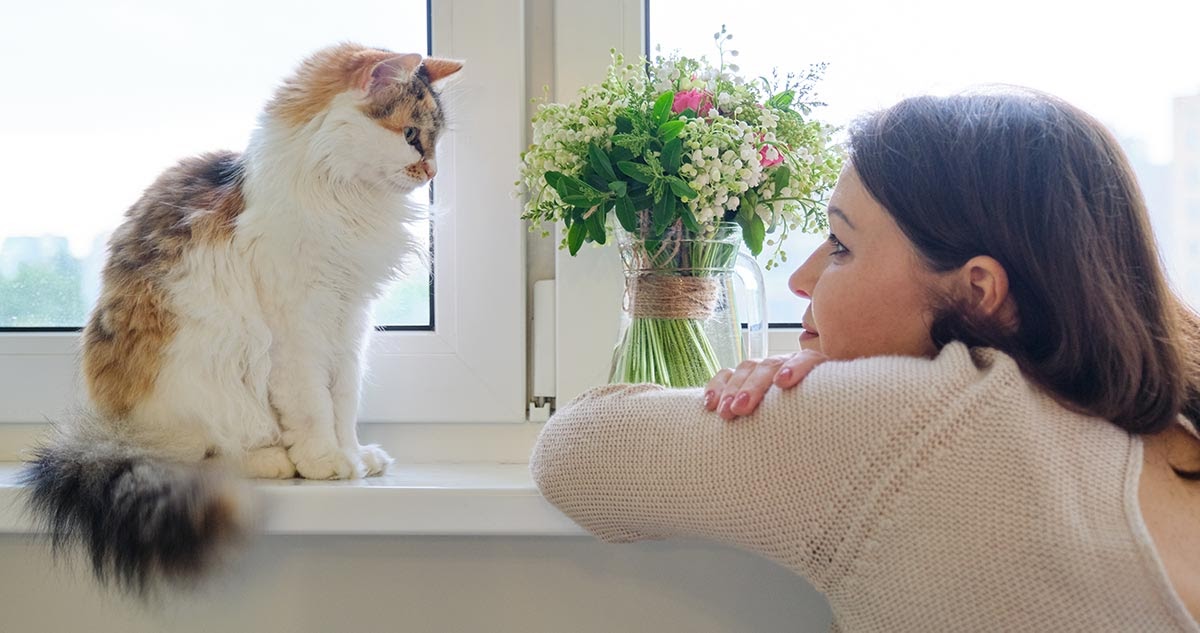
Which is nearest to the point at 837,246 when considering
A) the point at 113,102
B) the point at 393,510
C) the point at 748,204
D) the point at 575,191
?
the point at 748,204

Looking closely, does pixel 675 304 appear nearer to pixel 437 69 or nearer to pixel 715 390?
pixel 715 390

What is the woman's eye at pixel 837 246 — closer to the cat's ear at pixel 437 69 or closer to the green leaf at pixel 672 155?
the green leaf at pixel 672 155

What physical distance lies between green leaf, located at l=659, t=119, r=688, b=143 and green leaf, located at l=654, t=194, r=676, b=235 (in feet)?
0.18

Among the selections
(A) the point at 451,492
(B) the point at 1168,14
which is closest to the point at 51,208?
(A) the point at 451,492

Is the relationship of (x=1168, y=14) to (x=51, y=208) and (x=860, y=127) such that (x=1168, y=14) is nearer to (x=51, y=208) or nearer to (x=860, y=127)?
(x=860, y=127)

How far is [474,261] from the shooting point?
1.13 meters

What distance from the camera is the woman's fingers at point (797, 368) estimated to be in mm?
700

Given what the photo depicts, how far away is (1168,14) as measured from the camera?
117 cm

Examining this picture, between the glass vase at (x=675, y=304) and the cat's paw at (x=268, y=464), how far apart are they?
13.3 inches

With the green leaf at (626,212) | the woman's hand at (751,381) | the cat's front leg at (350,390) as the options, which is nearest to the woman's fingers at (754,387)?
the woman's hand at (751,381)

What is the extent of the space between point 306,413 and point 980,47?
896 millimetres

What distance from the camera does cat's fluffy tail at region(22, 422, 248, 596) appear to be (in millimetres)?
816

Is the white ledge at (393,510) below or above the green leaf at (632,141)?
below

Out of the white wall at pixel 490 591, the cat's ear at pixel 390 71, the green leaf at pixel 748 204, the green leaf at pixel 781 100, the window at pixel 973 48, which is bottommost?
the white wall at pixel 490 591
